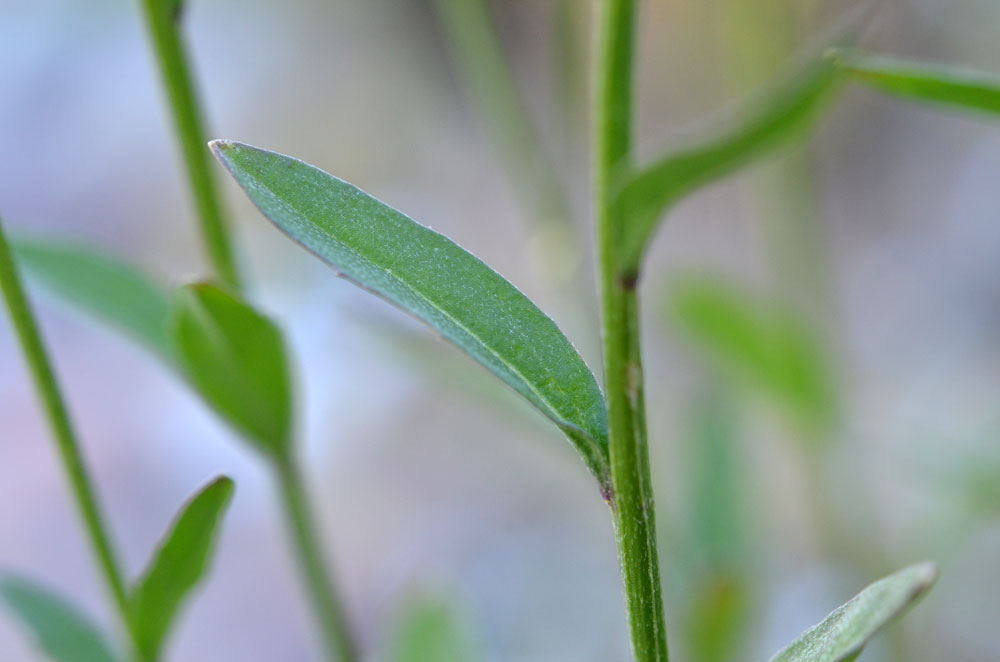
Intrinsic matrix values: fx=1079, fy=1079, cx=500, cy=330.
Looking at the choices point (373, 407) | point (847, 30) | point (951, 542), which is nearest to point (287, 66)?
point (373, 407)

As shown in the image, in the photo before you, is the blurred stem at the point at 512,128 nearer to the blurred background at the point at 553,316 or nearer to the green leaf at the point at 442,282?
the blurred background at the point at 553,316

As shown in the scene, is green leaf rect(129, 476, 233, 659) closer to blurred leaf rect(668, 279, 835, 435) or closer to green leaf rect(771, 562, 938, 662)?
green leaf rect(771, 562, 938, 662)

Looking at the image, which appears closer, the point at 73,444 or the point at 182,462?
the point at 73,444

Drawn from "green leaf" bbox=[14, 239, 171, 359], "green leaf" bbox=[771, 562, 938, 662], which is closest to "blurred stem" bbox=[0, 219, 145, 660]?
"green leaf" bbox=[14, 239, 171, 359]

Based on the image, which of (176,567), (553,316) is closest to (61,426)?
(176,567)

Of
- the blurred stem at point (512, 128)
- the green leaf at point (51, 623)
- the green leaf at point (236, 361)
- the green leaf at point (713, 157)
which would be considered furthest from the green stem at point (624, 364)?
the blurred stem at point (512, 128)

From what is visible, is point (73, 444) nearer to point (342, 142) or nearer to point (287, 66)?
point (342, 142)
